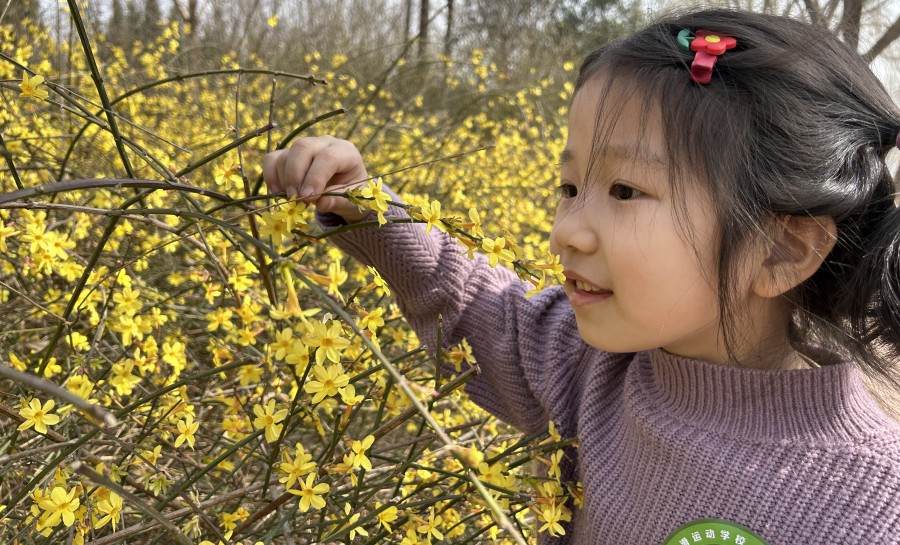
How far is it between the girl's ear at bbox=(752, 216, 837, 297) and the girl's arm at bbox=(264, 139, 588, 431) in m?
0.36

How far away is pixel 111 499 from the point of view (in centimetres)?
88

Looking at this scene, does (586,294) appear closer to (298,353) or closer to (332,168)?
(332,168)

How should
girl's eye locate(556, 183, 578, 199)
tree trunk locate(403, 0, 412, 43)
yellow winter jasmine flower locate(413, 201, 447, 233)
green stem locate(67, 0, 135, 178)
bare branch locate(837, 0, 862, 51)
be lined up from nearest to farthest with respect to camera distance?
yellow winter jasmine flower locate(413, 201, 447, 233) → green stem locate(67, 0, 135, 178) → girl's eye locate(556, 183, 578, 199) → bare branch locate(837, 0, 862, 51) → tree trunk locate(403, 0, 412, 43)

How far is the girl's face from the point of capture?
1.02 m

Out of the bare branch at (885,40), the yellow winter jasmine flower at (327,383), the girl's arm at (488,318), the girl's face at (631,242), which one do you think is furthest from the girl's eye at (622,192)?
the bare branch at (885,40)

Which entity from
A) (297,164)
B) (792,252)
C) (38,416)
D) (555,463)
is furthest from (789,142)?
(38,416)

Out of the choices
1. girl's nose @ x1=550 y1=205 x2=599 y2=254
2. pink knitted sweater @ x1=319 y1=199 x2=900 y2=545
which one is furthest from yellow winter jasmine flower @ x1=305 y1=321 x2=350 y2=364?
girl's nose @ x1=550 y1=205 x2=599 y2=254

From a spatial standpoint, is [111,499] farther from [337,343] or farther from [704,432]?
[704,432]

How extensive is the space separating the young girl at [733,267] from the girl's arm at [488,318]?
130 millimetres

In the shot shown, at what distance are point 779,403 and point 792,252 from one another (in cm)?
20

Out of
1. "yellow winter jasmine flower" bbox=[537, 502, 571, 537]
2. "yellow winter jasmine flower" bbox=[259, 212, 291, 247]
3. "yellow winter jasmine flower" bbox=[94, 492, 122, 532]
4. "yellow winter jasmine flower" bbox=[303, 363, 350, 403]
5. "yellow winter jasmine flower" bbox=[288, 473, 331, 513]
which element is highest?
"yellow winter jasmine flower" bbox=[259, 212, 291, 247]

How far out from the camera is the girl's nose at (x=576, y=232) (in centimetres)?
103

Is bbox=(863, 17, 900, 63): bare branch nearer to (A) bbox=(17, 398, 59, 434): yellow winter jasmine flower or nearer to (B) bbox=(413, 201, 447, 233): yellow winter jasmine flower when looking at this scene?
(B) bbox=(413, 201, 447, 233): yellow winter jasmine flower

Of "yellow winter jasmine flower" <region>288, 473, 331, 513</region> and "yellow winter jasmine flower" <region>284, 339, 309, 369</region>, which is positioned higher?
"yellow winter jasmine flower" <region>284, 339, 309, 369</region>
